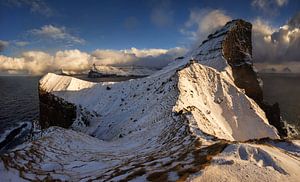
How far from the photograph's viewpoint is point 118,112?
45688 millimetres

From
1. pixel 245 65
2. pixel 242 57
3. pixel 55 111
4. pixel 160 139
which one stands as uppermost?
pixel 242 57

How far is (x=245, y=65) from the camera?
6569cm

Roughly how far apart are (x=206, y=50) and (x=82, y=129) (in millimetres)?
45014

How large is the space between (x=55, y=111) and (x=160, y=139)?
41.5 meters

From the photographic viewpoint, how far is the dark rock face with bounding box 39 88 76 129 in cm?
5241

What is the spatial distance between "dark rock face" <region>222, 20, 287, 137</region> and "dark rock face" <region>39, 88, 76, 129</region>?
41218 mm

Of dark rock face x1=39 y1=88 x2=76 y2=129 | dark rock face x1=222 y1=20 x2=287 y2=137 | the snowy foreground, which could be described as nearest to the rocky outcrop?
dark rock face x1=222 y1=20 x2=287 y2=137

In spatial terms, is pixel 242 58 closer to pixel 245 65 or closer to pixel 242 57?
pixel 242 57

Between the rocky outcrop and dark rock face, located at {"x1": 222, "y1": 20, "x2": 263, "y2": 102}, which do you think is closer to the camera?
the rocky outcrop

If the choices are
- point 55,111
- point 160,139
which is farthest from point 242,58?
point 160,139

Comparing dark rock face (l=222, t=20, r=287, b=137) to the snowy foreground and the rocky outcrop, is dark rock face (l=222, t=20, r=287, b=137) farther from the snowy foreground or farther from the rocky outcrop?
the snowy foreground

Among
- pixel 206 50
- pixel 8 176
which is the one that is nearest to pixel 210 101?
pixel 206 50

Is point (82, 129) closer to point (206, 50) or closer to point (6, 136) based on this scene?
point (6, 136)

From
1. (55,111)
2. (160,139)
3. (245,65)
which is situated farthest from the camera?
(245,65)
